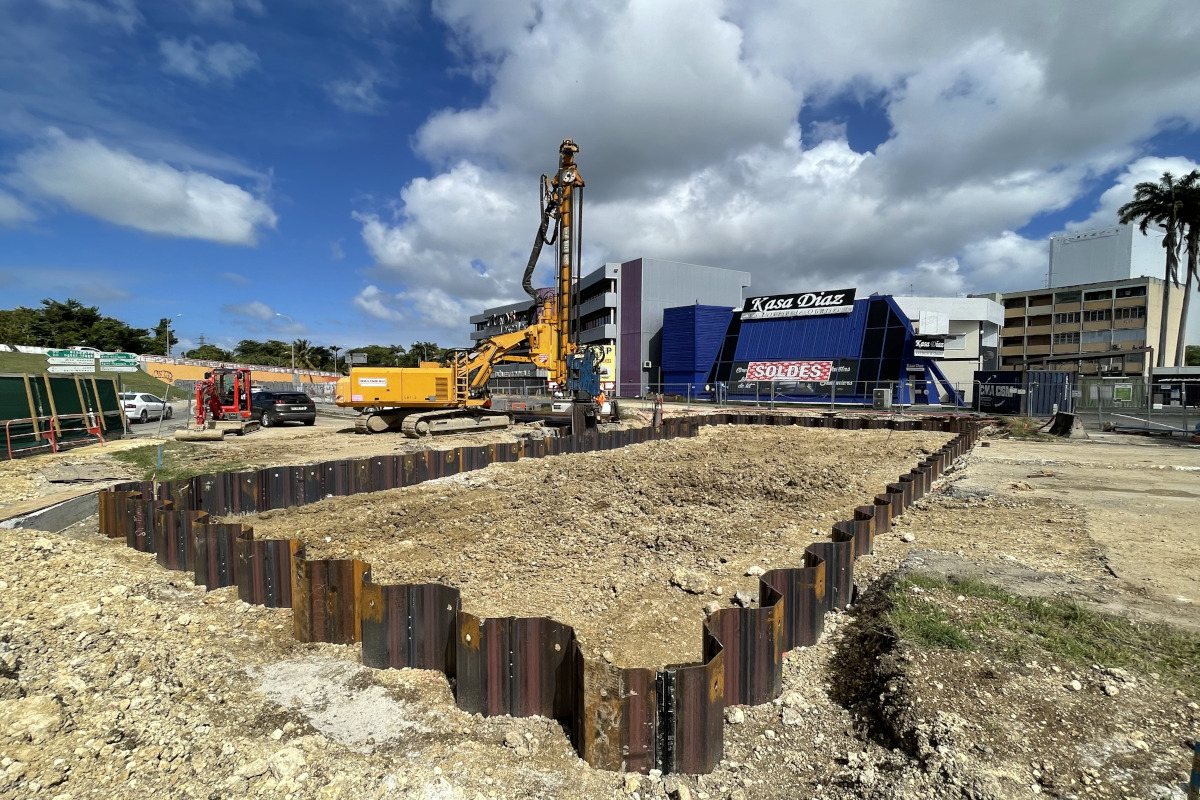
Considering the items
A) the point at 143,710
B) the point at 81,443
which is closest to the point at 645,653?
the point at 143,710

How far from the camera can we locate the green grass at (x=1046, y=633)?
13.1 ft

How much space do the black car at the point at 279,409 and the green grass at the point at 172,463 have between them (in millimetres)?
8148

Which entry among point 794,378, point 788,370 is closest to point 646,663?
point 794,378

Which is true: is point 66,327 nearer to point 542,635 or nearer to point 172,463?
point 172,463

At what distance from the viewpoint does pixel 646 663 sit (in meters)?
4.66

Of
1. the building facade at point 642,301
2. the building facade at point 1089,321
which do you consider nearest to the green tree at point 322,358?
the building facade at point 642,301

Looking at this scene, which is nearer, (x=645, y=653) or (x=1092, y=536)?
(x=645, y=653)

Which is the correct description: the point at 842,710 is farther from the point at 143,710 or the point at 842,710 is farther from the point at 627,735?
the point at 143,710

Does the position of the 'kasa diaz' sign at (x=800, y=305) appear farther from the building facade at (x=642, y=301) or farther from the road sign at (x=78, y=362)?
the road sign at (x=78, y=362)

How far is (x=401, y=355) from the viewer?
4478 inches

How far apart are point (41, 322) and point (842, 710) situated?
85837mm

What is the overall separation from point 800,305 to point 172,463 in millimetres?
32881

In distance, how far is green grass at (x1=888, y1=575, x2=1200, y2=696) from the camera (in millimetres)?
3992

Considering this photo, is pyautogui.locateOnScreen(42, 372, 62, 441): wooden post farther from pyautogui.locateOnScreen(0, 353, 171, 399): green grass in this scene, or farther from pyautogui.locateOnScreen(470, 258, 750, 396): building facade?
pyautogui.locateOnScreen(470, 258, 750, 396): building facade
